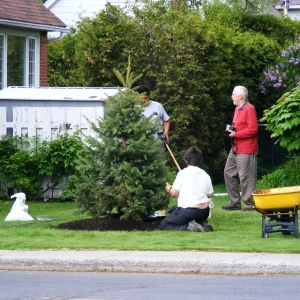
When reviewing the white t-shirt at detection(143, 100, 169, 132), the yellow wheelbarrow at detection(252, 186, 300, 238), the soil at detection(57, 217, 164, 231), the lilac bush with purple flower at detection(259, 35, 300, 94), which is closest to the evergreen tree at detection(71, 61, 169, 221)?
the soil at detection(57, 217, 164, 231)

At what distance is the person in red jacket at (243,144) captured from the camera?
14.4m

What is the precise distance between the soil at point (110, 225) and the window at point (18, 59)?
9741 mm

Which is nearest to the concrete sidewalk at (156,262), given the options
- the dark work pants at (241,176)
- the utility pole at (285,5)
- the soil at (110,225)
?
the soil at (110,225)

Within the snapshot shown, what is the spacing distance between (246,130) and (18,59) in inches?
377

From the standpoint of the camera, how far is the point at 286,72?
841 inches

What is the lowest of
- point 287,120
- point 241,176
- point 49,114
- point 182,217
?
point 182,217

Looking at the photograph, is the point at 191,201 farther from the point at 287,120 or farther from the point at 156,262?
the point at 287,120

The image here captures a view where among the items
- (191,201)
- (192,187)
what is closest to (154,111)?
(192,187)

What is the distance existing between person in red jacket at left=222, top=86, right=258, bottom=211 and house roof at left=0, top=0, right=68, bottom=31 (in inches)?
327

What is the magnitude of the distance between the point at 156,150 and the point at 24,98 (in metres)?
4.85

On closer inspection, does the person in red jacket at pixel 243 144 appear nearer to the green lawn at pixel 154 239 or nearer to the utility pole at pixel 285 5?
the green lawn at pixel 154 239

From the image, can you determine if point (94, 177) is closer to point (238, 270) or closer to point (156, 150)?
point (156, 150)

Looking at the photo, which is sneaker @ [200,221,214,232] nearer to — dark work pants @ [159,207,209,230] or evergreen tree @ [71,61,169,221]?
dark work pants @ [159,207,209,230]

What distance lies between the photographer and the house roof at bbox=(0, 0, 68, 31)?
21.2 metres
